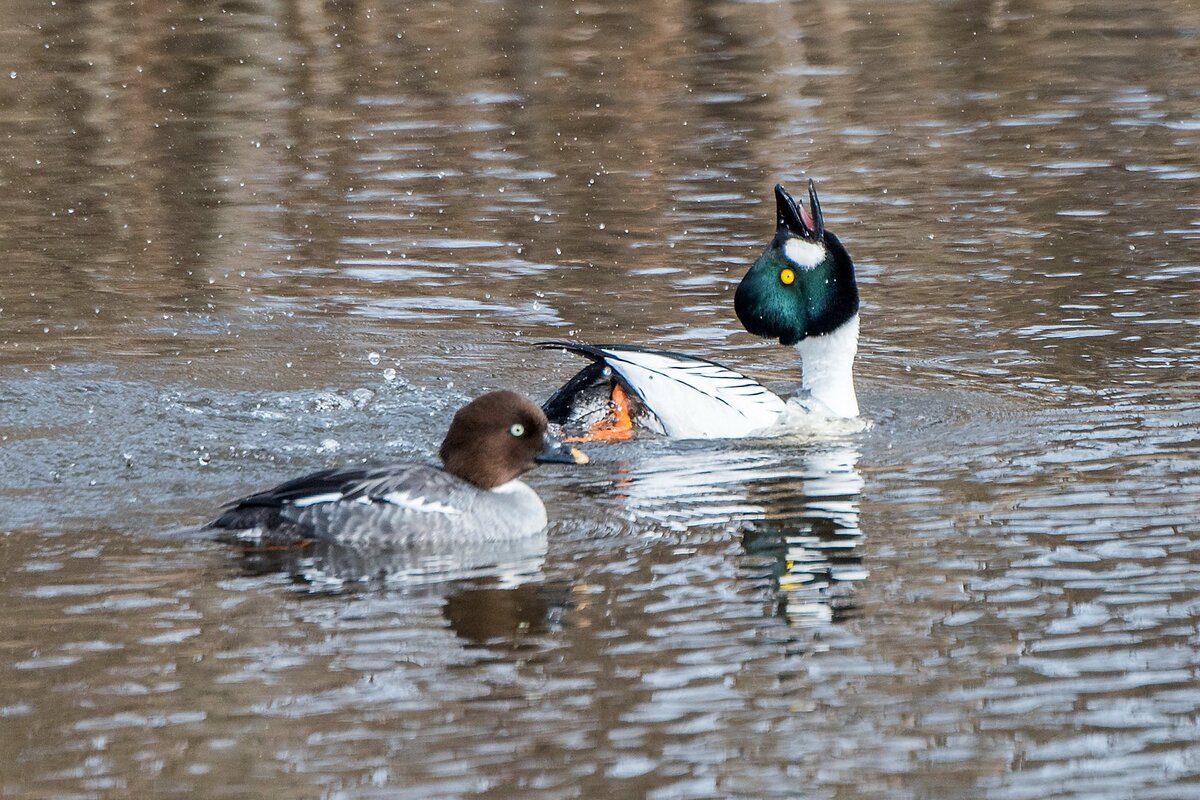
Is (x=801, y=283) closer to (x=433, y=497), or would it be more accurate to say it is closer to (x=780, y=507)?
(x=780, y=507)

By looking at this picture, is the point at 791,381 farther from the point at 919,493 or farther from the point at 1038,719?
the point at 1038,719

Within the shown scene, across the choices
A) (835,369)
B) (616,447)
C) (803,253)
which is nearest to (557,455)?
(616,447)

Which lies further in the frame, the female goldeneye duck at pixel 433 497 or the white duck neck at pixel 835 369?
the white duck neck at pixel 835 369

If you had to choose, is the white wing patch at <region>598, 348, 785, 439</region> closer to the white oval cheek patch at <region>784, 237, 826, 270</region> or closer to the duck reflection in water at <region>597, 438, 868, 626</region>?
the duck reflection in water at <region>597, 438, 868, 626</region>

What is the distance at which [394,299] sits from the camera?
13.4m

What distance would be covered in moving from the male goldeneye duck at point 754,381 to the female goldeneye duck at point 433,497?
1.41 metres

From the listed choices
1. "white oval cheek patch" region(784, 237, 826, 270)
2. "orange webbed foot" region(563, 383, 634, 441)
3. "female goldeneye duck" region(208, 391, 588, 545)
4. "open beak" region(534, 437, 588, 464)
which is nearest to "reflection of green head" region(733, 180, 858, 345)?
"white oval cheek patch" region(784, 237, 826, 270)

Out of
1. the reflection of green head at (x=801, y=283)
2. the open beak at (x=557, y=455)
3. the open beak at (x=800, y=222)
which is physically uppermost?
the open beak at (x=800, y=222)

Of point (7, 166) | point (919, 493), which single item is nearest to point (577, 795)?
point (919, 493)

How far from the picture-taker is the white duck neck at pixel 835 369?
10.3 metres

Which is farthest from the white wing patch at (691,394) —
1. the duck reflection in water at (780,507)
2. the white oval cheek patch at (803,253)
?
the white oval cheek patch at (803,253)

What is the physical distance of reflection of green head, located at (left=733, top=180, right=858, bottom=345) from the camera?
1030cm

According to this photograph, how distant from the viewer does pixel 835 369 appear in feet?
33.8

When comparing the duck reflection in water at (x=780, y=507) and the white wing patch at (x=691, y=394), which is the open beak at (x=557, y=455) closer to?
the duck reflection in water at (x=780, y=507)
